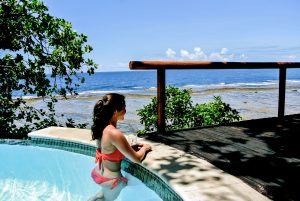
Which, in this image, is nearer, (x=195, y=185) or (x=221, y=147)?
(x=195, y=185)

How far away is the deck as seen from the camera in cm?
314

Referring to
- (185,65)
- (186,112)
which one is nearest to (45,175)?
(185,65)

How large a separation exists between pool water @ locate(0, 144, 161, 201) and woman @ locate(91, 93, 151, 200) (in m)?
0.56

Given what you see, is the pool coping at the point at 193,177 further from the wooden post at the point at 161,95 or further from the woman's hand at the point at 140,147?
the wooden post at the point at 161,95

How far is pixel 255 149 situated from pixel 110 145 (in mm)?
2149

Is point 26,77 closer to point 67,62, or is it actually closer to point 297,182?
point 67,62

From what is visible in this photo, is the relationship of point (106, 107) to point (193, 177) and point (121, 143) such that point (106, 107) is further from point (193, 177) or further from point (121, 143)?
point (193, 177)

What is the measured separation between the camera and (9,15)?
25.4ft

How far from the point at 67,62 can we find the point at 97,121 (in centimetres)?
548

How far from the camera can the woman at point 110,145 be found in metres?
3.23

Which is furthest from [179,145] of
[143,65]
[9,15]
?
[9,15]

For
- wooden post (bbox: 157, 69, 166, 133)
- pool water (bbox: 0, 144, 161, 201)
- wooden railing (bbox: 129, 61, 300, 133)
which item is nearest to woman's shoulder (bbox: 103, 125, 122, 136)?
pool water (bbox: 0, 144, 161, 201)

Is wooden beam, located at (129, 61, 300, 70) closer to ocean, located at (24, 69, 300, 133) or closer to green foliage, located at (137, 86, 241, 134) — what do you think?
green foliage, located at (137, 86, 241, 134)

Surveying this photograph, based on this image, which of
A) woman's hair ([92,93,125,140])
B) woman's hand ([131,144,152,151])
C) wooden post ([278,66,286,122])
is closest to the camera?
woman's hair ([92,93,125,140])
